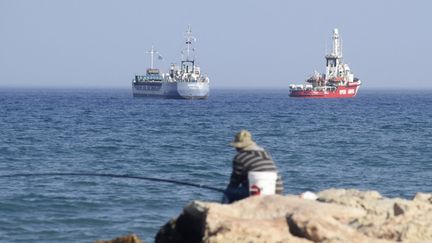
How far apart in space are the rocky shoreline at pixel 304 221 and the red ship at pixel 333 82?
109 m

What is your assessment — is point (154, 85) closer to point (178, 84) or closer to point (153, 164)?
point (178, 84)

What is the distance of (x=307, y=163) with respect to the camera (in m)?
28.4

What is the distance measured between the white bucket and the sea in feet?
15.5

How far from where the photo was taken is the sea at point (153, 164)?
16906 mm

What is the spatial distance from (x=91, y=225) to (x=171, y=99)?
93.3 metres

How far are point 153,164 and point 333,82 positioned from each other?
93.8 meters

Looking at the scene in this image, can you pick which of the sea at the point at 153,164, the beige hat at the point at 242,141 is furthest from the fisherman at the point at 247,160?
the sea at the point at 153,164

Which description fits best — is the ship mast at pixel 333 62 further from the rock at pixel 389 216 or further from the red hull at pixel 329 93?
the rock at pixel 389 216

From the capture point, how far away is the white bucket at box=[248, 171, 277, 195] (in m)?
9.78

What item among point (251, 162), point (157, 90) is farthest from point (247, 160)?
point (157, 90)

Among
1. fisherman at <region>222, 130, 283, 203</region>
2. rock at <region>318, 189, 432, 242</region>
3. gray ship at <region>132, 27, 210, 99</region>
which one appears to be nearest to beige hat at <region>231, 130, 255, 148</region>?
fisherman at <region>222, 130, 283, 203</region>

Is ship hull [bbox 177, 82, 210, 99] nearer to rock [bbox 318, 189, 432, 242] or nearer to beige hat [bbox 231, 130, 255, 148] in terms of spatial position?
rock [bbox 318, 189, 432, 242]

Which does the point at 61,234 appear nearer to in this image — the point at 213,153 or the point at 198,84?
the point at 213,153

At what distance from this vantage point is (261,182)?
32.2 feet
